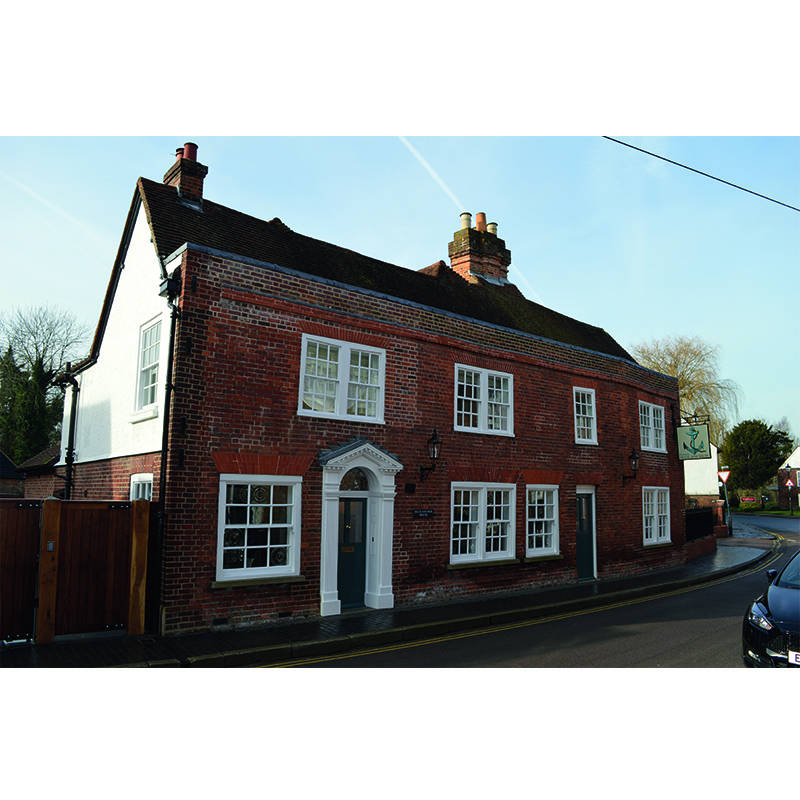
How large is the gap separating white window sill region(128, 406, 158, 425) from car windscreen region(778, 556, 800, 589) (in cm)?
1021

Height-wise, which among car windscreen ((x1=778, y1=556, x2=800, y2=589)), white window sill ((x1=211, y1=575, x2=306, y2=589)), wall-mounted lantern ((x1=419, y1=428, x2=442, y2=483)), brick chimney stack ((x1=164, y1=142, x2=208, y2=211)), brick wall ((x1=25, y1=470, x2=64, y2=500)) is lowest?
white window sill ((x1=211, y1=575, x2=306, y2=589))

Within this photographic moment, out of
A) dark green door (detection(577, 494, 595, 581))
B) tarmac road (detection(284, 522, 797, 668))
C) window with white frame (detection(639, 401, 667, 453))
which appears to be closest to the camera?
tarmac road (detection(284, 522, 797, 668))

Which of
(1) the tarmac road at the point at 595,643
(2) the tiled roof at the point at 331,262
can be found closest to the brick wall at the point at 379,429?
(2) the tiled roof at the point at 331,262

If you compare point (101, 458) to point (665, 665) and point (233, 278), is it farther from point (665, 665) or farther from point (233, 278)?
point (665, 665)

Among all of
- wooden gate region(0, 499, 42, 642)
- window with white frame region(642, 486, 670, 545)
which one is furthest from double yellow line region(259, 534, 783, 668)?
wooden gate region(0, 499, 42, 642)

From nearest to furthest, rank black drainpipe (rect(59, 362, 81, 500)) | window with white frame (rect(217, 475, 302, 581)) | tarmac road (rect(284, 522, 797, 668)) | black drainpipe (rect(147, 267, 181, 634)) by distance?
tarmac road (rect(284, 522, 797, 668)), black drainpipe (rect(147, 267, 181, 634)), window with white frame (rect(217, 475, 302, 581)), black drainpipe (rect(59, 362, 81, 500))

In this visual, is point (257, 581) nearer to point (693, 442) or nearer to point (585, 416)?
point (585, 416)

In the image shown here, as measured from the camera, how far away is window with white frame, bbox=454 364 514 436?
14234mm

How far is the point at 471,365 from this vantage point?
14453 mm

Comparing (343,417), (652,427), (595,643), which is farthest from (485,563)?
(652,427)

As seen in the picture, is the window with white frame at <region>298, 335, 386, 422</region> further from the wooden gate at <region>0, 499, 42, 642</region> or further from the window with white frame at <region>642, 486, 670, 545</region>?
the window with white frame at <region>642, 486, 670, 545</region>

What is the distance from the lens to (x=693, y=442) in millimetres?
21250

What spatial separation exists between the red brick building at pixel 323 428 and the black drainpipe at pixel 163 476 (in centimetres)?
5

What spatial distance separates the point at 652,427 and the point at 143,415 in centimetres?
1656
